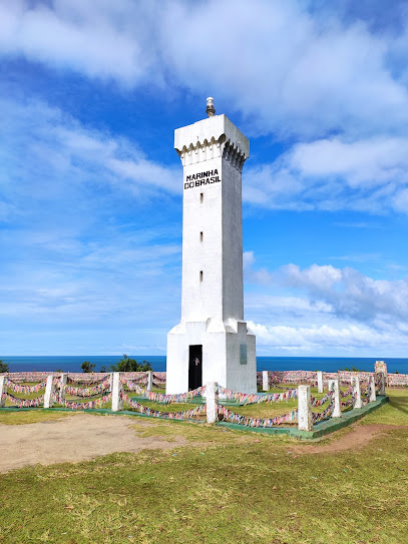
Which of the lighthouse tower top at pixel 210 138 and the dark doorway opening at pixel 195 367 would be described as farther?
the lighthouse tower top at pixel 210 138

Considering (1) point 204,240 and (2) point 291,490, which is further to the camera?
(1) point 204,240

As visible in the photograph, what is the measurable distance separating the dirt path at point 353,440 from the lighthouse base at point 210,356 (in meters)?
8.33

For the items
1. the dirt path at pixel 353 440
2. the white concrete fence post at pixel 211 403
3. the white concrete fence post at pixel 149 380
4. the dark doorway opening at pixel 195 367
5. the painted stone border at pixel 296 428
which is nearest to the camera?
the dirt path at pixel 353 440

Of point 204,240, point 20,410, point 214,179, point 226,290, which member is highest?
point 214,179

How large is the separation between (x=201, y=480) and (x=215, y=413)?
601cm

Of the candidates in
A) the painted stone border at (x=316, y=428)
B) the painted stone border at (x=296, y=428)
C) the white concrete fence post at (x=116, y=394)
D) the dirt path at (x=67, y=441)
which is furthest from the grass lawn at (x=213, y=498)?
the white concrete fence post at (x=116, y=394)

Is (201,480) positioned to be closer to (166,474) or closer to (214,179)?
(166,474)

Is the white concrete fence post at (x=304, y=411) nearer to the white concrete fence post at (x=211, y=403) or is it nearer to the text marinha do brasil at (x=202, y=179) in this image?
the white concrete fence post at (x=211, y=403)

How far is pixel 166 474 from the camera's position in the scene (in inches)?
285

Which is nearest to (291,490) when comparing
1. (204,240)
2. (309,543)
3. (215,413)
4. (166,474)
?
(309,543)

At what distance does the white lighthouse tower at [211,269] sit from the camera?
20.8 m

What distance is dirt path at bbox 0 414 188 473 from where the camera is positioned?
8.63 meters

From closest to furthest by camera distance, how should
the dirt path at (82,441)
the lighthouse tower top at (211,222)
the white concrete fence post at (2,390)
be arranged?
the dirt path at (82,441) < the white concrete fence post at (2,390) < the lighthouse tower top at (211,222)

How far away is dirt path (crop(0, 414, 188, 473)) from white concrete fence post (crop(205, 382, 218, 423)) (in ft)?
8.07
